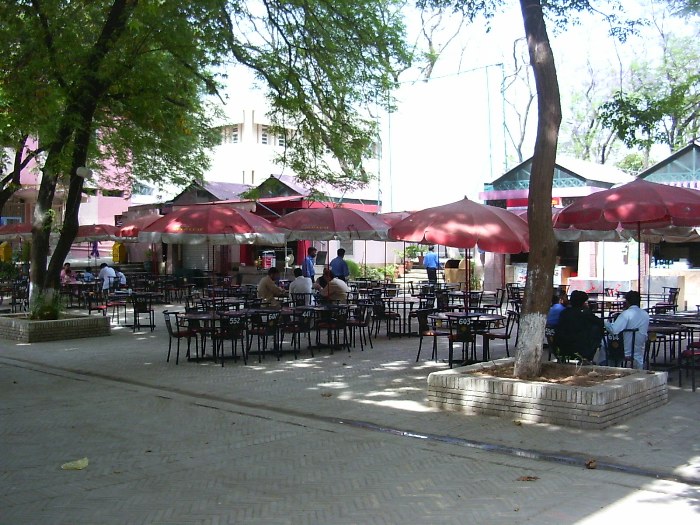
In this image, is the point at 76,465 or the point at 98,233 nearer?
the point at 76,465

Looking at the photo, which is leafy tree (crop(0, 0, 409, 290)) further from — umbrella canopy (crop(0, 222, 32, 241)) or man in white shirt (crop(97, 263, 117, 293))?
umbrella canopy (crop(0, 222, 32, 241))

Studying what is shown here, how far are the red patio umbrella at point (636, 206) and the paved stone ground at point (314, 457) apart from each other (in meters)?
2.30

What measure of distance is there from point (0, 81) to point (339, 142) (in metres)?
6.54

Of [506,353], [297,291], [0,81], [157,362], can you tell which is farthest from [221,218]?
[506,353]

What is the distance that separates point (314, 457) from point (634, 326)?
494 centimetres

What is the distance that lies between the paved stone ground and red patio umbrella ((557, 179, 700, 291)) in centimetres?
230

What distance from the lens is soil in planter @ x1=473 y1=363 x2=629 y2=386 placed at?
7.85m

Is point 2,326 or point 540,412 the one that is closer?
point 540,412

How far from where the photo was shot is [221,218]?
14039 millimetres

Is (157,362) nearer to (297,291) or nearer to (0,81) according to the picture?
(297,291)

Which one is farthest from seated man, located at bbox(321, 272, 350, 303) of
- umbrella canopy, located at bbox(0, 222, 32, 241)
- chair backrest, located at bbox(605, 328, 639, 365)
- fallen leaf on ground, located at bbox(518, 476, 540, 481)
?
umbrella canopy, located at bbox(0, 222, 32, 241)

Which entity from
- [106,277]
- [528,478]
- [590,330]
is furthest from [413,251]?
[528,478]

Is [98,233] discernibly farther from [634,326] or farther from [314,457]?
[314,457]

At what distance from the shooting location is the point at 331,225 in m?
15.1
